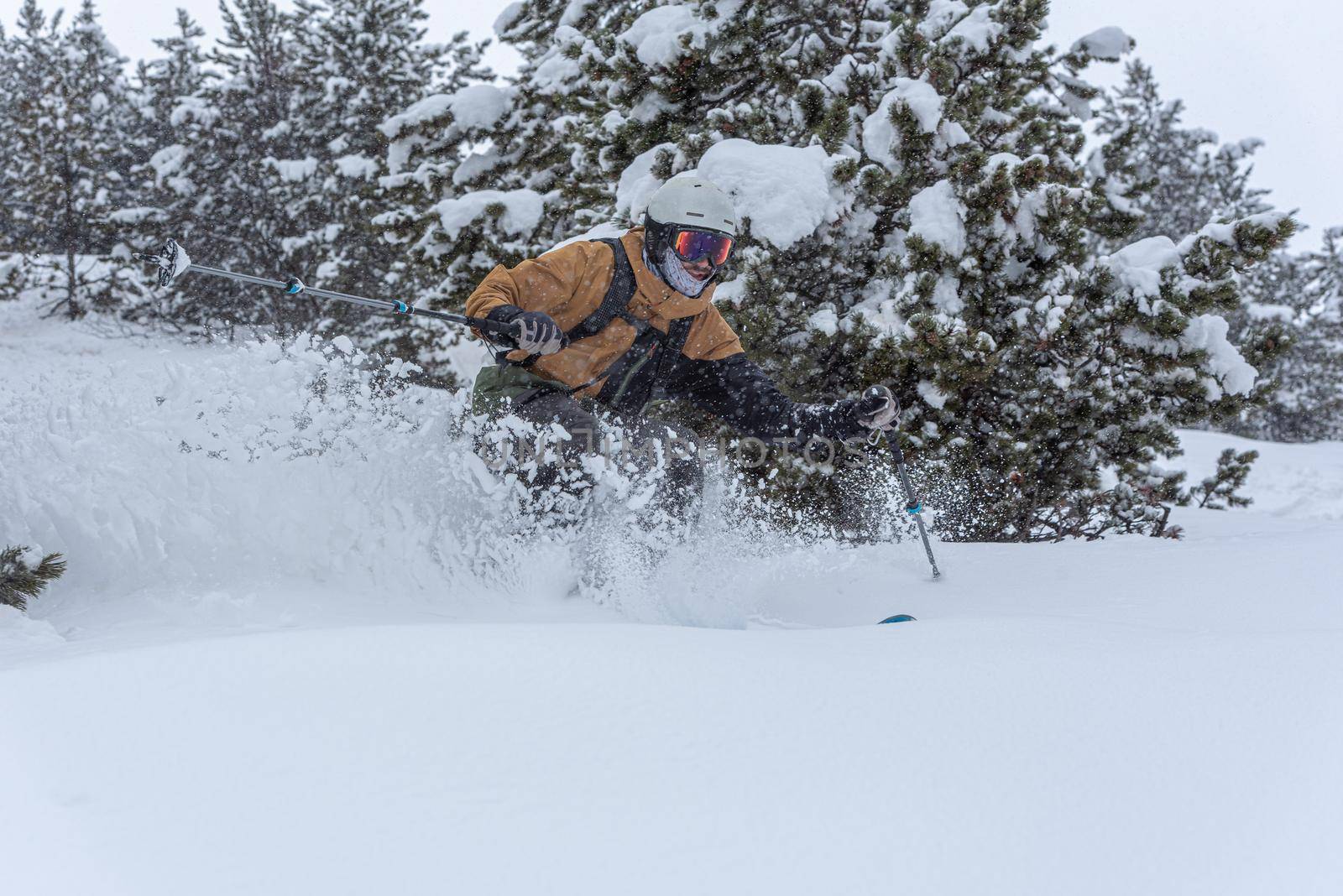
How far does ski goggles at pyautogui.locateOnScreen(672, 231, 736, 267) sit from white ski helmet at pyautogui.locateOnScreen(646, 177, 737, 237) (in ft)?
0.13

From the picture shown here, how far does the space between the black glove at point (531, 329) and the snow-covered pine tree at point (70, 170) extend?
2172cm

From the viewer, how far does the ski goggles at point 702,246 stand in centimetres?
452

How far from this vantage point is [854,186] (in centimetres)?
611

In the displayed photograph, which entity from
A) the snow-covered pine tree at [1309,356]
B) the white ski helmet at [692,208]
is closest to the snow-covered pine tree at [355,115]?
the white ski helmet at [692,208]

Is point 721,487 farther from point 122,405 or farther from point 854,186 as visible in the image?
point 122,405

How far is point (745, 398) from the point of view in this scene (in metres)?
5.27

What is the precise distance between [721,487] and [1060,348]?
105 inches

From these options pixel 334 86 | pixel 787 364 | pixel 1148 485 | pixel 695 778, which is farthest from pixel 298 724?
pixel 334 86

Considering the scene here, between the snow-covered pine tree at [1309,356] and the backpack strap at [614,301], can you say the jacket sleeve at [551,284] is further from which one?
the snow-covered pine tree at [1309,356]

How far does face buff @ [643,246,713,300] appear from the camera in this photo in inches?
182

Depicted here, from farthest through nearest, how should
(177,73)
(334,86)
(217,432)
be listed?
(177,73), (334,86), (217,432)

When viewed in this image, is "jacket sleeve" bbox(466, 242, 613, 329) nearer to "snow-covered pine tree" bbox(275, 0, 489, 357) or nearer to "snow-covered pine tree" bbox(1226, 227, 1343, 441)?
"snow-covered pine tree" bbox(275, 0, 489, 357)

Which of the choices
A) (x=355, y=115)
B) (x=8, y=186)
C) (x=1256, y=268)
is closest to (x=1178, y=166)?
(x=1256, y=268)

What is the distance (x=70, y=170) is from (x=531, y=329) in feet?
77.5
